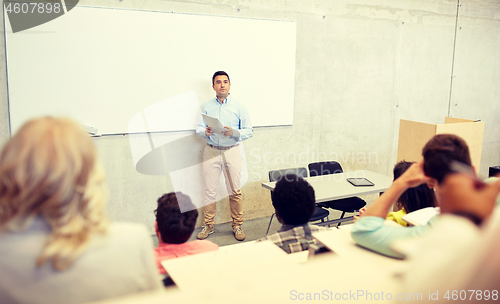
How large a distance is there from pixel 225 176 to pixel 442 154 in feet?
10.8

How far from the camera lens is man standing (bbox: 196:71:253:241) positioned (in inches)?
157

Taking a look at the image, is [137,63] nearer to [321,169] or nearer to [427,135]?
[321,169]

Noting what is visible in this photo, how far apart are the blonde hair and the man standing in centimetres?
312

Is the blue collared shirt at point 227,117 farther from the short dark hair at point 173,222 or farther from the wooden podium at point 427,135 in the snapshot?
the short dark hair at point 173,222

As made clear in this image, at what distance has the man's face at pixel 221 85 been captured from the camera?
3.94 meters

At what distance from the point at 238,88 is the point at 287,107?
709 millimetres

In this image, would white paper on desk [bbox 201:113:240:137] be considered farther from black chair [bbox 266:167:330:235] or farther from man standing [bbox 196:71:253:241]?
black chair [bbox 266:167:330:235]

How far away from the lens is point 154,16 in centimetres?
373

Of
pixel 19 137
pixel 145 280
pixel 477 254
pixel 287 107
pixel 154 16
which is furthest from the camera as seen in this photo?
pixel 287 107

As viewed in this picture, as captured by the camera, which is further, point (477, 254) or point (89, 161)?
point (89, 161)

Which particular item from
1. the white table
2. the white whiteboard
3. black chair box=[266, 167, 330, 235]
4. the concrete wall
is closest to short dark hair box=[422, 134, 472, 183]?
the white table

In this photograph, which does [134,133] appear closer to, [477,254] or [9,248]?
[9,248]

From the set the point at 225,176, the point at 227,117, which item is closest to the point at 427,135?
the point at 227,117

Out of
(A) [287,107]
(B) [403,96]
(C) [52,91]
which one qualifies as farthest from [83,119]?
(B) [403,96]
